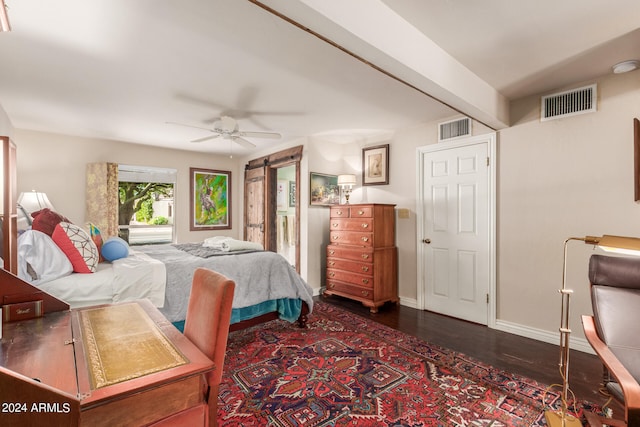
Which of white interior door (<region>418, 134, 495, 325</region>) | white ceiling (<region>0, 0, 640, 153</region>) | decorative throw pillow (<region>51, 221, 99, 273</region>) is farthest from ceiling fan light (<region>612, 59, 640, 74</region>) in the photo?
decorative throw pillow (<region>51, 221, 99, 273</region>)

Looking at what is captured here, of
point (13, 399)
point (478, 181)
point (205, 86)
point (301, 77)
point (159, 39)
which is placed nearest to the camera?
point (13, 399)

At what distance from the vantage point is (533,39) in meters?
2.10

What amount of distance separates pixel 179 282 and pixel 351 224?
2.33m

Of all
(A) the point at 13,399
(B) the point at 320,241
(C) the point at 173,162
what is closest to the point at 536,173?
(B) the point at 320,241

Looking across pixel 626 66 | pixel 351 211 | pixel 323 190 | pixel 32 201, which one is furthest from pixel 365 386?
pixel 32 201

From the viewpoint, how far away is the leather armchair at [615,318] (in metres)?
1.62

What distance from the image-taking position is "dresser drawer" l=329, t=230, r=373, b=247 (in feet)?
12.9

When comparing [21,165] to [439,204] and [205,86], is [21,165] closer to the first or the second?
[205,86]

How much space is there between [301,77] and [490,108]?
1827mm

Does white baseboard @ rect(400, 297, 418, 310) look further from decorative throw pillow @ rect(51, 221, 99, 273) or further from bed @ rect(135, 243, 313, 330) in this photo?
decorative throw pillow @ rect(51, 221, 99, 273)

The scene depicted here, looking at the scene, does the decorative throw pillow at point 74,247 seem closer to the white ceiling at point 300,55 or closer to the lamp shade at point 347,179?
the white ceiling at point 300,55

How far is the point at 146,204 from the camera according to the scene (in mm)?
5582

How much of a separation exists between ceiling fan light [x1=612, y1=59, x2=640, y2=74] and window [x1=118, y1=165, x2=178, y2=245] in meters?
6.06

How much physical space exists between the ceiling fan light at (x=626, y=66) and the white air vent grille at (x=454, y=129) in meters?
1.26
